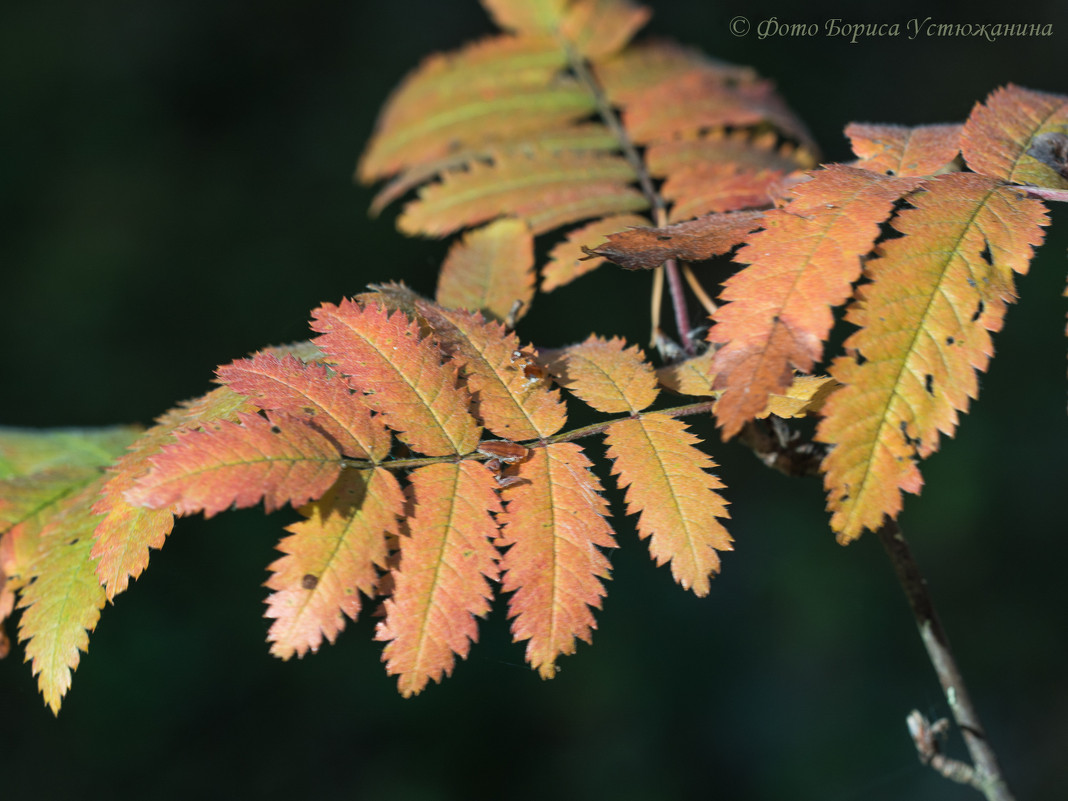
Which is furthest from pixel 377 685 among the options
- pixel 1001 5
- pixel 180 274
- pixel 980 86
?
Result: pixel 1001 5

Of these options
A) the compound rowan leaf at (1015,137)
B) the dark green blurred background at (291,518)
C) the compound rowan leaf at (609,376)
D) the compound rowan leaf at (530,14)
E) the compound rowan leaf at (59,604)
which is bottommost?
the dark green blurred background at (291,518)

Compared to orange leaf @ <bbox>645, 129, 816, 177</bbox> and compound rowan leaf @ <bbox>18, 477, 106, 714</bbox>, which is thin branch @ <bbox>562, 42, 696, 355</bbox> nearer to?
orange leaf @ <bbox>645, 129, 816, 177</bbox>

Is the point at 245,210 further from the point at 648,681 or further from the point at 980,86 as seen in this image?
the point at 980,86

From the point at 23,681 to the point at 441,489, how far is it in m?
3.30

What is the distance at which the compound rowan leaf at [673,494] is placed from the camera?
832 millimetres

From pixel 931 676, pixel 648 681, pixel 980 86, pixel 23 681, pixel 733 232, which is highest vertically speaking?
pixel 733 232

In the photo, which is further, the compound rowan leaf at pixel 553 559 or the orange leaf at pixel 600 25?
the orange leaf at pixel 600 25

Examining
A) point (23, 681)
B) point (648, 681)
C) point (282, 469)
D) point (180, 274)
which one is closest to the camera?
point (282, 469)

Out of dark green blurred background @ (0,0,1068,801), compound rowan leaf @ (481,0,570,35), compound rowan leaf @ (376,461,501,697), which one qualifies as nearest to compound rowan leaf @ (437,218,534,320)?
compound rowan leaf @ (376,461,501,697)

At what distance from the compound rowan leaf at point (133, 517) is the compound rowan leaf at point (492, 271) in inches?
15.0

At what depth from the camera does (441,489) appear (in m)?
0.84

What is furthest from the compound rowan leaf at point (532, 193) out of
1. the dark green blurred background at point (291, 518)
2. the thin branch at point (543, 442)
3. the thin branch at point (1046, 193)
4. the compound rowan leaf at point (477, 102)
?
the dark green blurred background at point (291, 518)

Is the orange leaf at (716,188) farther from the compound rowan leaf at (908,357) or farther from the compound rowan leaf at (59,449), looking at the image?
the compound rowan leaf at (59,449)

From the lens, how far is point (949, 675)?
3.21ft
